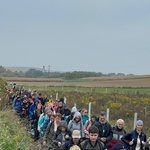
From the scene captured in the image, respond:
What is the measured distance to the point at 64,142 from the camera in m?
10.4

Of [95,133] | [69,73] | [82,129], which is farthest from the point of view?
[69,73]

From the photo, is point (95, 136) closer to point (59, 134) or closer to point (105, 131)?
point (59, 134)

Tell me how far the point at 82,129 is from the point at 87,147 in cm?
311

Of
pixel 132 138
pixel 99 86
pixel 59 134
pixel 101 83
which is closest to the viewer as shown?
pixel 132 138

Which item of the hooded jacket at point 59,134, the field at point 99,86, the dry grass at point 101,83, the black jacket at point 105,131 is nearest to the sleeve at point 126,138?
the black jacket at point 105,131

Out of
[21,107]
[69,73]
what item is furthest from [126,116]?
[69,73]

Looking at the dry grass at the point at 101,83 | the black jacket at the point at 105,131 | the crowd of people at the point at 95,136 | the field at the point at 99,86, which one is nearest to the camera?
the crowd of people at the point at 95,136

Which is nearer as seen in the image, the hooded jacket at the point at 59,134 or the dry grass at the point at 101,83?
the hooded jacket at the point at 59,134

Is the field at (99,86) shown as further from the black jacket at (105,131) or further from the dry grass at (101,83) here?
the black jacket at (105,131)

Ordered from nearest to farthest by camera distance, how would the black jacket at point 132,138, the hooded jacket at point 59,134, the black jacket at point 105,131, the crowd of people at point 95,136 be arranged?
the crowd of people at point 95,136 < the black jacket at point 132,138 < the hooded jacket at point 59,134 < the black jacket at point 105,131

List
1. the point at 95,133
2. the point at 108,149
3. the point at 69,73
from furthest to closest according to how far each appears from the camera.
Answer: the point at 69,73 → the point at 108,149 → the point at 95,133

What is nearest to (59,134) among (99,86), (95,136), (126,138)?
(126,138)

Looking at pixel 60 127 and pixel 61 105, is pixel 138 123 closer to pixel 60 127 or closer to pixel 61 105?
pixel 60 127

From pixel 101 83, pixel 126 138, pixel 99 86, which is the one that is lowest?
pixel 99 86
